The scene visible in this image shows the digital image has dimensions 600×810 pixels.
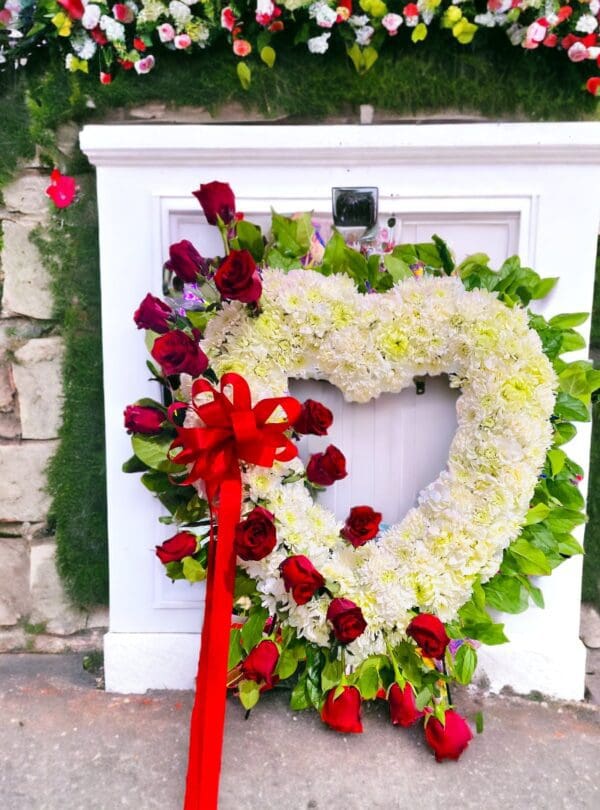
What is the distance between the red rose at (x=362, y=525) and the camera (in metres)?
1.57

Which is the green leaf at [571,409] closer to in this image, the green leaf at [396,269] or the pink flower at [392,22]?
the green leaf at [396,269]

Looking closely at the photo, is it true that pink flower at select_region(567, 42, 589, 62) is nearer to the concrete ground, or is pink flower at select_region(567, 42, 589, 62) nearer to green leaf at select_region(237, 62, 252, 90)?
Result: green leaf at select_region(237, 62, 252, 90)

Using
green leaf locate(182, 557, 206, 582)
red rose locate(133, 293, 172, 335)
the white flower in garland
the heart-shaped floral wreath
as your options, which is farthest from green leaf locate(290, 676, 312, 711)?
red rose locate(133, 293, 172, 335)

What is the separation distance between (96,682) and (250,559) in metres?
0.76

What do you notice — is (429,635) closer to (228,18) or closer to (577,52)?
(577,52)

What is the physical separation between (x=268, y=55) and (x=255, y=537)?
116 cm

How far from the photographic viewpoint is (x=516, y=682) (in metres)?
1.78

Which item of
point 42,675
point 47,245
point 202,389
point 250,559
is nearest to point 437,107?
point 202,389

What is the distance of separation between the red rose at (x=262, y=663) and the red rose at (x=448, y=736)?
40 cm

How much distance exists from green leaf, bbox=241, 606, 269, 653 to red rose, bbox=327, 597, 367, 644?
208mm

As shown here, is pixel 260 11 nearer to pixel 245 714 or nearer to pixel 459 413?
pixel 459 413

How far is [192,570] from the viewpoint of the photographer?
1550 millimetres

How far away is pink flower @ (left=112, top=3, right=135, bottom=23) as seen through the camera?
5.05ft

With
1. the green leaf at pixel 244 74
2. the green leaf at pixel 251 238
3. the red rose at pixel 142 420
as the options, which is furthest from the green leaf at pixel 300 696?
the green leaf at pixel 244 74
